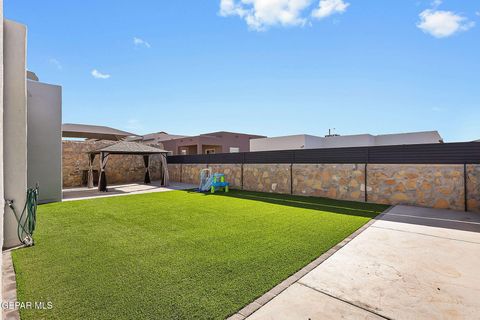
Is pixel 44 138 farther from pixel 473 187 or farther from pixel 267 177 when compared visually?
pixel 473 187

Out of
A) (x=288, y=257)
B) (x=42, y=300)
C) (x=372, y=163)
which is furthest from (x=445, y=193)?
(x=42, y=300)

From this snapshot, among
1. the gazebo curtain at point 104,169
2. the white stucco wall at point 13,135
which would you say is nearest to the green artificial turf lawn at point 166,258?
the white stucco wall at point 13,135

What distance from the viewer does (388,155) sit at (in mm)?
7551

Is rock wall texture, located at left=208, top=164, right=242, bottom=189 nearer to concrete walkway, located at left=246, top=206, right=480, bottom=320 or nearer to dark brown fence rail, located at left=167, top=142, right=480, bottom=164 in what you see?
dark brown fence rail, located at left=167, top=142, right=480, bottom=164

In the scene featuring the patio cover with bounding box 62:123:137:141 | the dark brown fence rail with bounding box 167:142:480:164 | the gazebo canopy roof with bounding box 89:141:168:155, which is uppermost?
the patio cover with bounding box 62:123:137:141

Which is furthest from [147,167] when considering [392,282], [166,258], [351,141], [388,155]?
[351,141]

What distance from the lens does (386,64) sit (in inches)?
311

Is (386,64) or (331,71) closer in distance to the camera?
(386,64)

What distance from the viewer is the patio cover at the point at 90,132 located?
15.8 meters

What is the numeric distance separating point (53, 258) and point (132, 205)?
417 cm

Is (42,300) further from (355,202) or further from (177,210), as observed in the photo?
(355,202)

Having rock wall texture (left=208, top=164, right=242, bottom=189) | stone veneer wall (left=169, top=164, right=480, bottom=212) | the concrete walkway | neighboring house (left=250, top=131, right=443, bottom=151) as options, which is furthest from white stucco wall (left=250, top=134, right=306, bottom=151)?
the concrete walkway

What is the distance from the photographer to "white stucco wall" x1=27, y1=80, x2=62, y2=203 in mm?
7219

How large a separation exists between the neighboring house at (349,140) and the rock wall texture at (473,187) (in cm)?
1215
